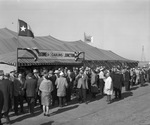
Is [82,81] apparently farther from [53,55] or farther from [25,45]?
[25,45]

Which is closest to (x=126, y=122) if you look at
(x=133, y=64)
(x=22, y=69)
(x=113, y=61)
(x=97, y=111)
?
(x=97, y=111)

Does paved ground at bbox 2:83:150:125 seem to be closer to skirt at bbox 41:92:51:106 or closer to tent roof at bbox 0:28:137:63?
skirt at bbox 41:92:51:106

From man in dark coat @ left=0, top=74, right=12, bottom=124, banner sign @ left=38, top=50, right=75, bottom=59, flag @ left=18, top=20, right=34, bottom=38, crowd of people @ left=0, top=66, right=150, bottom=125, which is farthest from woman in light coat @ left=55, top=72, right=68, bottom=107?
banner sign @ left=38, top=50, right=75, bottom=59

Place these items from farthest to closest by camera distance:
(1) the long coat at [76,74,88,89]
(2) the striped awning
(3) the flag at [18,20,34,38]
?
1. (2) the striped awning
2. (3) the flag at [18,20,34,38]
3. (1) the long coat at [76,74,88,89]

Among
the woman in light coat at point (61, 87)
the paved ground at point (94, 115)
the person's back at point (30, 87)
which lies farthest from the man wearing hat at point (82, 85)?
the person's back at point (30, 87)

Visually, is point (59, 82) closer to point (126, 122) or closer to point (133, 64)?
point (126, 122)

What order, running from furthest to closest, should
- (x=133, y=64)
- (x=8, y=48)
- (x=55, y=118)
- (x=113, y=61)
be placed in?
(x=133, y=64)
(x=113, y=61)
(x=8, y=48)
(x=55, y=118)

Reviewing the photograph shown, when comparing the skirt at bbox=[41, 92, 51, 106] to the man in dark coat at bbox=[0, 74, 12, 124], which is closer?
the man in dark coat at bbox=[0, 74, 12, 124]

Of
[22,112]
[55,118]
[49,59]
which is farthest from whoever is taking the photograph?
[49,59]

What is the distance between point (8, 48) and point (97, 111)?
1190 centimetres

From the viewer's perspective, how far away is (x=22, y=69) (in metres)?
14.8

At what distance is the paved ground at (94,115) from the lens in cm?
780

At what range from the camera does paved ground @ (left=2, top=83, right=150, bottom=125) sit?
7.80 meters

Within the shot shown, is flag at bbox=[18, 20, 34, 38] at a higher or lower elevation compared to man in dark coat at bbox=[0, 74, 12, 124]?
higher
